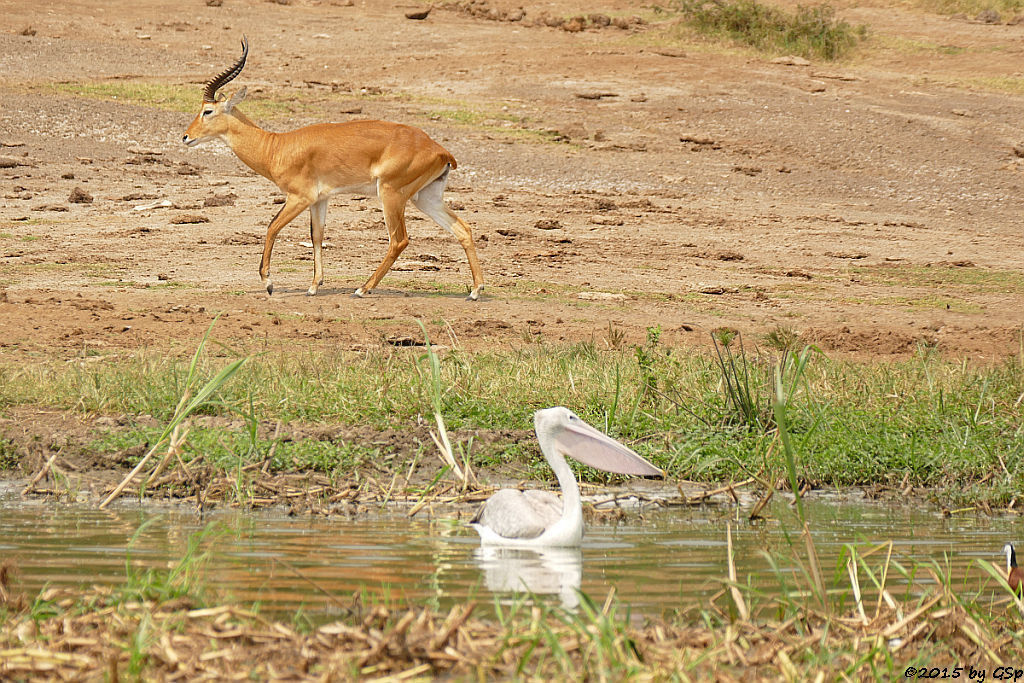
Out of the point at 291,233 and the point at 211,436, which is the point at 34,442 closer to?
the point at 211,436

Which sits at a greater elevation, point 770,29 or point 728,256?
point 770,29

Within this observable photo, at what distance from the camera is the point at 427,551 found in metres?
5.88

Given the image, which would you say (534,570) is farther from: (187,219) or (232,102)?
(187,219)

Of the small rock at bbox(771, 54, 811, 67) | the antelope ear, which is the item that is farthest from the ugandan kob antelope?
the small rock at bbox(771, 54, 811, 67)

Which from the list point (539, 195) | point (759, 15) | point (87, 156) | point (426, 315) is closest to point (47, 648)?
point (426, 315)

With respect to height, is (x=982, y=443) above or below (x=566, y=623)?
below

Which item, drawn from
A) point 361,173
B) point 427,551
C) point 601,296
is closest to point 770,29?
point 601,296

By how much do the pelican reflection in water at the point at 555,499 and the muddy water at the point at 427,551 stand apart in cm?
8

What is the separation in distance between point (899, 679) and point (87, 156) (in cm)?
1611

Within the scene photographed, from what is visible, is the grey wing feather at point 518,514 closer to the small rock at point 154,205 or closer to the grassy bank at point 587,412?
the grassy bank at point 587,412

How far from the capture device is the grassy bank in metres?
7.56

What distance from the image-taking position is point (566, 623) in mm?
4160

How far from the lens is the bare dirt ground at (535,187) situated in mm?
12625

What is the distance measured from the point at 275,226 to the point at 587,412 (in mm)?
5772
